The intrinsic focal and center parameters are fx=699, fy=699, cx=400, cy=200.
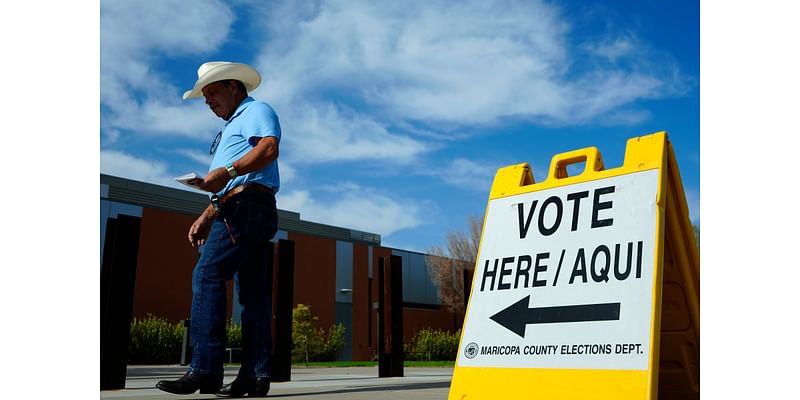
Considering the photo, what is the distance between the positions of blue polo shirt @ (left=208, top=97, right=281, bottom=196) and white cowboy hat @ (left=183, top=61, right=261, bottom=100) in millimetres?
188

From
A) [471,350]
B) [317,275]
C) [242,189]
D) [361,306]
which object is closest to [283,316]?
[242,189]

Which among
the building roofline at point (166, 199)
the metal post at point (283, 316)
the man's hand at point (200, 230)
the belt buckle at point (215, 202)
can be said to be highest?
the building roofline at point (166, 199)

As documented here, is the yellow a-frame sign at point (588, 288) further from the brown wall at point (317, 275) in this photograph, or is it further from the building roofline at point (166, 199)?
the brown wall at point (317, 275)

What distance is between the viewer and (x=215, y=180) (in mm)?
3561

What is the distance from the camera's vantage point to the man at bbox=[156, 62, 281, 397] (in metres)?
3.61

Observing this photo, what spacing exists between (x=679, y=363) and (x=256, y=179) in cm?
226

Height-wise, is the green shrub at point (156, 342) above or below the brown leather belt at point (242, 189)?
below

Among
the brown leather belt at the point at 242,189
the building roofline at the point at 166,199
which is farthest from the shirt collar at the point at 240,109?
the building roofline at the point at 166,199

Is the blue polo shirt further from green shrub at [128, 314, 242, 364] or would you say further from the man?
green shrub at [128, 314, 242, 364]

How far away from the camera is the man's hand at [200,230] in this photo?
4047 mm

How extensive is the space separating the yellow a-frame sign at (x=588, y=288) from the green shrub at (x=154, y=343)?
74.8ft

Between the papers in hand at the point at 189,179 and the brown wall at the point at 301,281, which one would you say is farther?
the brown wall at the point at 301,281

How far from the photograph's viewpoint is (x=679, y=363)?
2.88 meters

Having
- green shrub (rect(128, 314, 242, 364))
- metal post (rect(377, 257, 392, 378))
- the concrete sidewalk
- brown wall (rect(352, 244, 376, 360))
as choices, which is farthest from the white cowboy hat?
brown wall (rect(352, 244, 376, 360))
